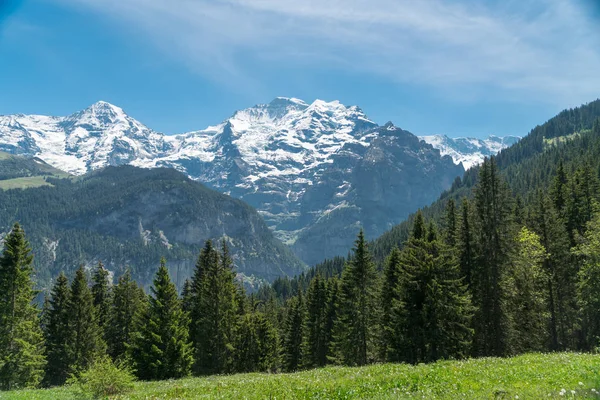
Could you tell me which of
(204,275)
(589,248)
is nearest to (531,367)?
(589,248)

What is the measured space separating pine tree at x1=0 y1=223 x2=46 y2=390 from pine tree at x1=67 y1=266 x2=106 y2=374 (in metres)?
8.72

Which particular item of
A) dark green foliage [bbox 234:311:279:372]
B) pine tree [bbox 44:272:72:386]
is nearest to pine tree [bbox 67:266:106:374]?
pine tree [bbox 44:272:72:386]

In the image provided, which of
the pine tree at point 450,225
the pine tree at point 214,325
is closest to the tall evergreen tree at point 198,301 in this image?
the pine tree at point 214,325

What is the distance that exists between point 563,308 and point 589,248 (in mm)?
10432

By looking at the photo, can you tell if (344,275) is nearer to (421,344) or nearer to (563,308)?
(421,344)

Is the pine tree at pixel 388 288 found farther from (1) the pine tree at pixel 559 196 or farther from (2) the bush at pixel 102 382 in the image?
(2) the bush at pixel 102 382

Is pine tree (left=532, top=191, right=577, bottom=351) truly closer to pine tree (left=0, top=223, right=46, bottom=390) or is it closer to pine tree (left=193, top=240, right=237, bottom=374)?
pine tree (left=193, top=240, right=237, bottom=374)

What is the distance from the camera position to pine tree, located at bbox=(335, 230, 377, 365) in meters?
47.6

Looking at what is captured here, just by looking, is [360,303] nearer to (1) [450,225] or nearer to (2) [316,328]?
(1) [450,225]

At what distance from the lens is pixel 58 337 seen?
4972 centimetres

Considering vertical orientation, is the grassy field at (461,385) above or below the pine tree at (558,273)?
below

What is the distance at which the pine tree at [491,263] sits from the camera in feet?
118

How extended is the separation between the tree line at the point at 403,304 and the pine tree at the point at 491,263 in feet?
0.32

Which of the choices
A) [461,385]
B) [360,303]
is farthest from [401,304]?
[461,385]
